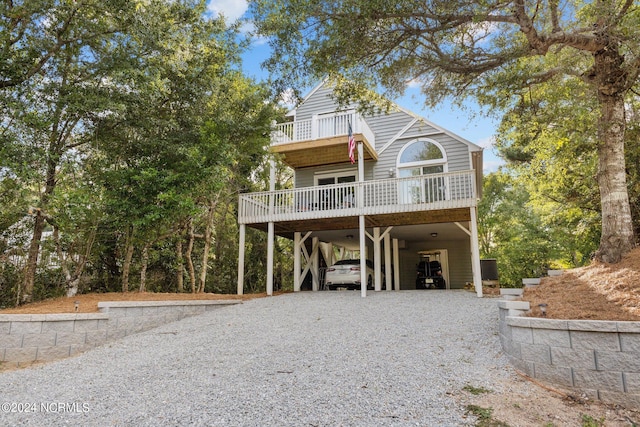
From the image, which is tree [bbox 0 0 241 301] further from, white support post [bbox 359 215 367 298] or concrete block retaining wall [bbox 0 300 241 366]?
white support post [bbox 359 215 367 298]

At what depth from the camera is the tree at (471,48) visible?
5.86 metres

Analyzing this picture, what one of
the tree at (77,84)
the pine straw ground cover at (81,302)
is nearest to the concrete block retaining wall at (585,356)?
the pine straw ground cover at (81,302)

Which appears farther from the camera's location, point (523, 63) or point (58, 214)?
point (523, 63)

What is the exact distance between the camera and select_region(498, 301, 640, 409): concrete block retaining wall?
11.2ft

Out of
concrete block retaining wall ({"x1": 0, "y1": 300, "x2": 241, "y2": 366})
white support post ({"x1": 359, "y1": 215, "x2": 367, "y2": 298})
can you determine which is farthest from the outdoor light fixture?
concrete block retaining wall ({"x1": 0, "y1": 300, "x2": 241, "y2": 366})

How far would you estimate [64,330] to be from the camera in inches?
234

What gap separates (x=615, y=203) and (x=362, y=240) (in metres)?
6.20

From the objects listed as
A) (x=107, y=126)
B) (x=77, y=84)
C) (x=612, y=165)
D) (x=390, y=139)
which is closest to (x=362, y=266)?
(x=390, y=139)

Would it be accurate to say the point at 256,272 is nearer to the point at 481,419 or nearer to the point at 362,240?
the point at 362,240

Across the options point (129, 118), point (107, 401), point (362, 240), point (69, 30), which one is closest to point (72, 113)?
point (129, 118)

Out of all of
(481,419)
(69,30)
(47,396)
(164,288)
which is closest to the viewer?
(481,419)

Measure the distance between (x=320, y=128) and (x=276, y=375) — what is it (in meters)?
9.84

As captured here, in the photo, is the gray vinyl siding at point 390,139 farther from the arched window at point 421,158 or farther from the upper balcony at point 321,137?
the upper balcony at point 321,137

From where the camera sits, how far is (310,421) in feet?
9.87
